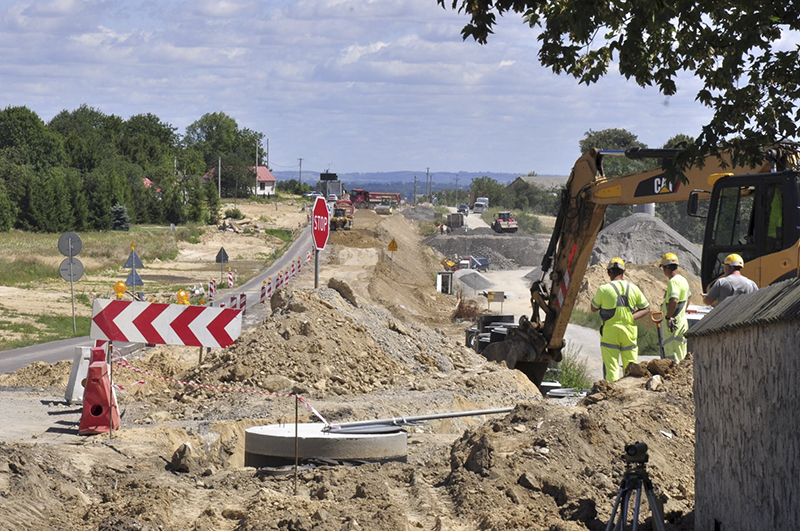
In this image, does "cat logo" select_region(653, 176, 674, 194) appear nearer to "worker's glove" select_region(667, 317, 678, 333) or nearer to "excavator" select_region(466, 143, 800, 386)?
"excavator" select_region(466, 143, 800, 386)

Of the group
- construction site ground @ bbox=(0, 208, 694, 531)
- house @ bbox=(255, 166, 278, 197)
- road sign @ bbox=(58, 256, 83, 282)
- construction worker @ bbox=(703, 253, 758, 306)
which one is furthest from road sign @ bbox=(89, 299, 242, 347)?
house @ bbox=(255, 166, 278, 197)

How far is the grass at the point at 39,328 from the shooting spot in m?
24.9

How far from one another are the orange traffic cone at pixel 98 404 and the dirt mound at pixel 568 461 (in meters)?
3.99

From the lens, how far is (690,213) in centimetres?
1142

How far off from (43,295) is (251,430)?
29244 mm

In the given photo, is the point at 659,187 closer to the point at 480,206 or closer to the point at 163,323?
the point at 163,323

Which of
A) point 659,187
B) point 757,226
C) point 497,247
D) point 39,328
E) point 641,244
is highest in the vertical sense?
point 659,187

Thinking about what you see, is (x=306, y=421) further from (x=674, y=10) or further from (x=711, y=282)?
(x=674, y=10)

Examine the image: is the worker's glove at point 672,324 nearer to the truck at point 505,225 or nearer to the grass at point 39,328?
the grass at point 39,328

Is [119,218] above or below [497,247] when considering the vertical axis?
above

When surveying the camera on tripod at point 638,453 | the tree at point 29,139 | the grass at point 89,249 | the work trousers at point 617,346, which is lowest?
the grass at point 89,249

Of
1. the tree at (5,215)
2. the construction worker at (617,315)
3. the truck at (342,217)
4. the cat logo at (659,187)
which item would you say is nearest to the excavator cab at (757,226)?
the cat logo at (659,187)

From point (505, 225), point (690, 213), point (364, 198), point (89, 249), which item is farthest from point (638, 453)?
point (364, 198)

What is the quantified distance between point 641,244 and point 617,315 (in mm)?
33337
